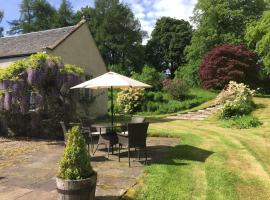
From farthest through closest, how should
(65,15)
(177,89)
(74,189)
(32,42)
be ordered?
1. (65,15)
2. (177,89)
3. (32,42)
4. (74,189)

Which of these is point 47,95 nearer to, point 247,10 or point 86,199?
point 86,199

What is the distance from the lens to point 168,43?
49844mm

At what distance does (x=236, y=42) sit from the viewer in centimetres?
3500

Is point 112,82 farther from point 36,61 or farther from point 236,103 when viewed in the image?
point 236,103

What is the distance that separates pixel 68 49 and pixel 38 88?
6934 mm

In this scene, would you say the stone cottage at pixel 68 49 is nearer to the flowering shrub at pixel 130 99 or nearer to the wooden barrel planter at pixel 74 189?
the flowering shrub at pixel 130 99

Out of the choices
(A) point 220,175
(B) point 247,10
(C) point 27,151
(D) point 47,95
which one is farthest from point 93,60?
(B) point 247,10

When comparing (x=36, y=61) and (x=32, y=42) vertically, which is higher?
(x=32, y=42)

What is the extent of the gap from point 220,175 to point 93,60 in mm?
16712

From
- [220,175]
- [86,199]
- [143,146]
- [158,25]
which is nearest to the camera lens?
[86,199]

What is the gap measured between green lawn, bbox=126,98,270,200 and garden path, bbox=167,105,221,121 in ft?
23.5

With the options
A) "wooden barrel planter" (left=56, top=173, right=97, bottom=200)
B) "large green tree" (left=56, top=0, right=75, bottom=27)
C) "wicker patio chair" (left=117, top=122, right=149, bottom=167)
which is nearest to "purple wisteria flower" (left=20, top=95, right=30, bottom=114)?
"wicker patio chair" (left=117, top=122, right=149, bottom=167)

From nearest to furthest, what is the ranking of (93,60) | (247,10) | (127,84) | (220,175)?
(220,175), (127,84), (93,60), (247,10)

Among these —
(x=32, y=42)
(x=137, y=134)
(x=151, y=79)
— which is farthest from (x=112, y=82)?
(x=151, y=79)
